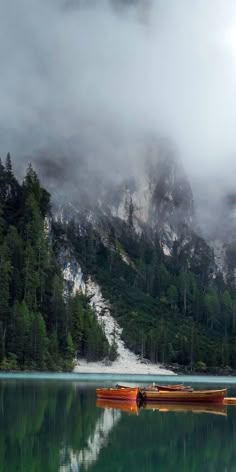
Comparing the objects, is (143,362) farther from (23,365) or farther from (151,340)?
(23,365)

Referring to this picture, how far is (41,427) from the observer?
158 ft

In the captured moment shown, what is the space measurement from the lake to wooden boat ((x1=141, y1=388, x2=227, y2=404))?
539 centimetres

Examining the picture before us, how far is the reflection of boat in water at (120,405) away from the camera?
64.8m

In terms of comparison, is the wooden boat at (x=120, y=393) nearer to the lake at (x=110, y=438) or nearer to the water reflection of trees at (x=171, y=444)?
the lake at (x=110, y=438)

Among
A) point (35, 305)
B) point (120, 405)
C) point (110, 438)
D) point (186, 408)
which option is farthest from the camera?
point (35, 305)

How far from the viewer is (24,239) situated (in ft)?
601

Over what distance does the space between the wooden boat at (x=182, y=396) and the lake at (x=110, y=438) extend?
539cm

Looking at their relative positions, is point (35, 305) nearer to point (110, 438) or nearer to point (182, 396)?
point (182, 396)

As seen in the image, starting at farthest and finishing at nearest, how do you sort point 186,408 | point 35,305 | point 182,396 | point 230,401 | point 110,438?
point 35,305 → point 230,401 → point 182,396 → point 186,408 → point 110,438

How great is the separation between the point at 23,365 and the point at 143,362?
47.3m

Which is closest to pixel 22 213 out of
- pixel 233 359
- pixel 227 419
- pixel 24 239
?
pixel 24 239

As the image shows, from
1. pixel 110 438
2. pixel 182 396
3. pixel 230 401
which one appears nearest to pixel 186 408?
pixel 182 396

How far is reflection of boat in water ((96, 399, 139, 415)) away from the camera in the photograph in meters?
64.8

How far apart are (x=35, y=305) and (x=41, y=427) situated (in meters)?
118
